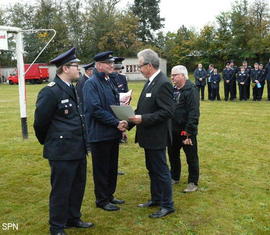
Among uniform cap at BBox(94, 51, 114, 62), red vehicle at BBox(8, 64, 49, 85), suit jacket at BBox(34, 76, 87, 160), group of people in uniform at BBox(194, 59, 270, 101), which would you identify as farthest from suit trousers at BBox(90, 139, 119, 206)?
red vehicle at BBox(8, 64, 49, 85)

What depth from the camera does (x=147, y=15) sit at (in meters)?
62.5

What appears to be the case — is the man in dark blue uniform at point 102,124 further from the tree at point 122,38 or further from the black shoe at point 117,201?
the tree at point 122,38

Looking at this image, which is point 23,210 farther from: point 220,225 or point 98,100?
point 220,225

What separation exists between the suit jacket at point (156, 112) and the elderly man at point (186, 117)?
2.66ft

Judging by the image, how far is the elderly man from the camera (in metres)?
5.64

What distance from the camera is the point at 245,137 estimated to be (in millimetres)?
10031

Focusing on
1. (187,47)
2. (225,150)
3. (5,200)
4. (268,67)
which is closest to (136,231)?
(5,200)

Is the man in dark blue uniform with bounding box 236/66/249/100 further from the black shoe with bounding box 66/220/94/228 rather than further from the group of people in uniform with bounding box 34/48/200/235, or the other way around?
the black shoe with bounding box 66/220/94/228

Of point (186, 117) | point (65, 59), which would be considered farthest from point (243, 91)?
point (65, 59)

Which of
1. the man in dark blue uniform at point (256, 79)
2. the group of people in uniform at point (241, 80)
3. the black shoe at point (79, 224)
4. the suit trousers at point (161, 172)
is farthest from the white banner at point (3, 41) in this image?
the man in dark blue uniform at point (256, 79)

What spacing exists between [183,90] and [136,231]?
7.69 ft

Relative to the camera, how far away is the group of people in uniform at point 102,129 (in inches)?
164

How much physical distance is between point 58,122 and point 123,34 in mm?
51754

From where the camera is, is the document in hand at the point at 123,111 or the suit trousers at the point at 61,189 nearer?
the suit trousers at the point at 61,189
